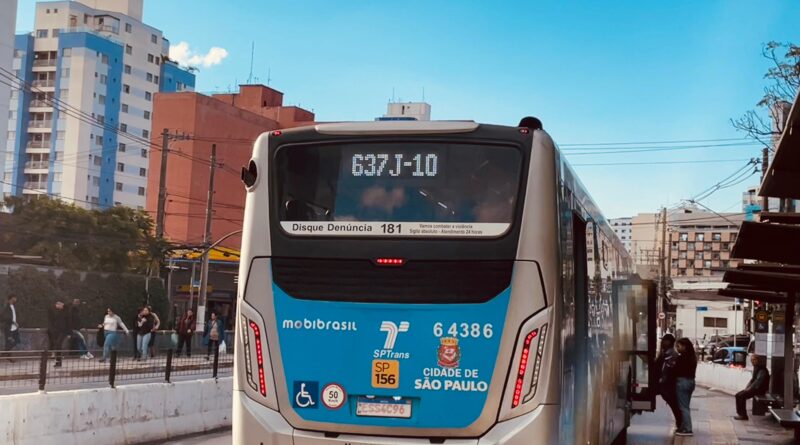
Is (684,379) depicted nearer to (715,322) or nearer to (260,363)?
(260,363)

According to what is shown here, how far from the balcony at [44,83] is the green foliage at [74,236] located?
177ft

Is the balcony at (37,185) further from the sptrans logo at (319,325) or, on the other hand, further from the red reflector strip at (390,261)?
the red reflector strip at (390,261)

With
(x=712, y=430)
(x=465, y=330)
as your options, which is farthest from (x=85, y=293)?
(x=465, y=330)

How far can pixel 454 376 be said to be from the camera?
23.1ft

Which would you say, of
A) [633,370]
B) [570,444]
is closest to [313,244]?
[570,444]

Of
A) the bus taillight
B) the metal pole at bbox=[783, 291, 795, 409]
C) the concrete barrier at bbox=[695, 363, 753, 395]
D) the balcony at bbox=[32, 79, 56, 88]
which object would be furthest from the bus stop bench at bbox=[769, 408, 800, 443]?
the balcony at bbox=[32, 79, 56, 88]

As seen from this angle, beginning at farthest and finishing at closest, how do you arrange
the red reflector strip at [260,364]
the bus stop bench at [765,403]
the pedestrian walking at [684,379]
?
the bus stop bench at [765,403] < the pedestrian walking at [684,379] < the red reflector strip at [260,364]

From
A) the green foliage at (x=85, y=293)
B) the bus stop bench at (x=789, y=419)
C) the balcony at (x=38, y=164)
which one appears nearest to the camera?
the bus stop bench at (x=789, y=419)

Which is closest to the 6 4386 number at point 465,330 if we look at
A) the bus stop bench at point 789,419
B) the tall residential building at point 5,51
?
the bus stop bench at point 789,419

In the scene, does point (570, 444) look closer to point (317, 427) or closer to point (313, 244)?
point (317, 427)

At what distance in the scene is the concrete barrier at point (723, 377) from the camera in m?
32.2

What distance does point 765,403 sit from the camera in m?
22.6

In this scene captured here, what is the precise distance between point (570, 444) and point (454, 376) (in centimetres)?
139

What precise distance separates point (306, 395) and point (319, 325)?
20.3 inches
